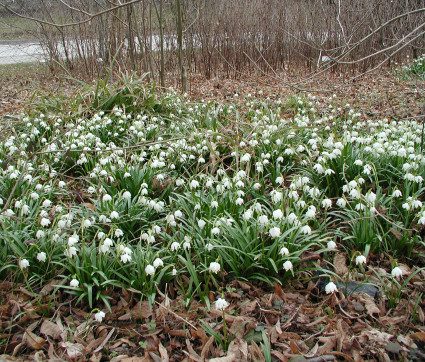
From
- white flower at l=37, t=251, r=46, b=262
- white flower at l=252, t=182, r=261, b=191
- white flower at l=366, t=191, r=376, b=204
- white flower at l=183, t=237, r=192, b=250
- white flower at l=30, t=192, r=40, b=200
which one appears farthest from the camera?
white flower at l=252, t=182, r=261, b=191

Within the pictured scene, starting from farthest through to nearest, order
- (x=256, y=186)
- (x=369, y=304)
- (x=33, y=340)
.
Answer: (x=256, y=186), (x=369, y=304), (x=33, y=340)

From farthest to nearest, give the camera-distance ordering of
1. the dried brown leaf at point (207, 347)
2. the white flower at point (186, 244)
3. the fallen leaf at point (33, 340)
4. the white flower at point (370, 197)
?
the white flower at point (370, 197), the white flower at point (186, 244), the fallen leaf at point (33, 340), the dried brown leaf at point (207, 347)

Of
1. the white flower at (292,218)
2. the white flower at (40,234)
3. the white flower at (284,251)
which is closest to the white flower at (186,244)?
the white flower at (284,251)

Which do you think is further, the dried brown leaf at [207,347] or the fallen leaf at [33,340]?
the fallen leaf at [33,340]

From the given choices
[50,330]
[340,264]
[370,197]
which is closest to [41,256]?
[50,330]

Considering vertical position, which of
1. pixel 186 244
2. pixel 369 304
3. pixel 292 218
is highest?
pixel 292 218

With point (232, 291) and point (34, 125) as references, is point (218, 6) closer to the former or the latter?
point (34, 125)

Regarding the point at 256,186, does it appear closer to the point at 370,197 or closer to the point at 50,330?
the point at 370,197

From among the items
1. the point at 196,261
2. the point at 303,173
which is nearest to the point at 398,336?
the point at 196,261

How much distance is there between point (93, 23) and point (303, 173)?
689 cm

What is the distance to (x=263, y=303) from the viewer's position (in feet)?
7.54

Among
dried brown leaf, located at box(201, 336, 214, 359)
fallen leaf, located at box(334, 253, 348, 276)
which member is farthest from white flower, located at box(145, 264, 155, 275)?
fallen leaf, located at box(334, 253, 348, 276)

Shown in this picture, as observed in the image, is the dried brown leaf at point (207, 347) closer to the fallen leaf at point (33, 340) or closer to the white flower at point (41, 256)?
the fallen leaf at point (33, 340)

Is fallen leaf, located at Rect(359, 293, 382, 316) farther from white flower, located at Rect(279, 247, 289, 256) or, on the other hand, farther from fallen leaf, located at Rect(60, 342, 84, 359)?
fallen leaf, located at Rect(60, 342, 84, 359)
